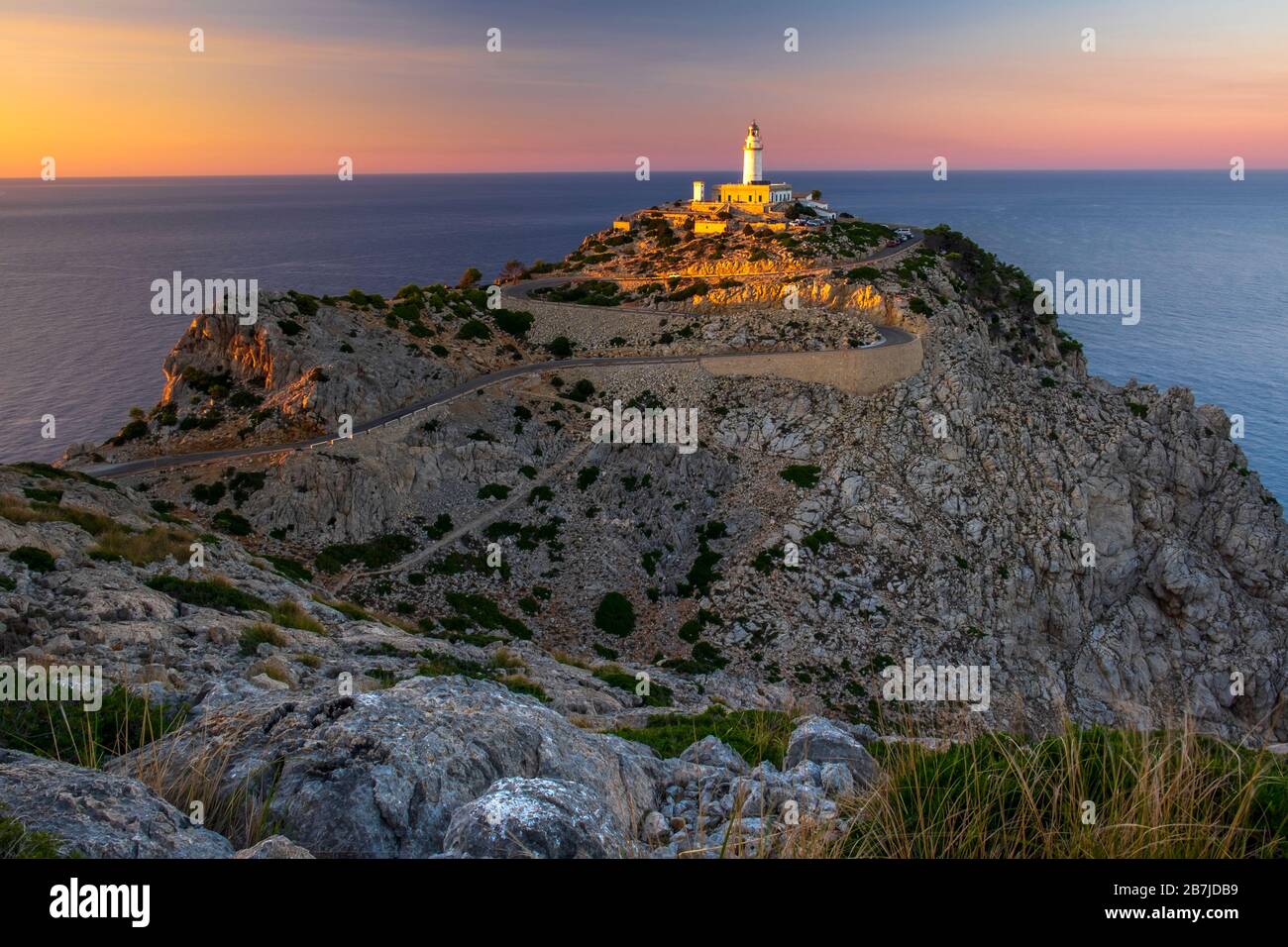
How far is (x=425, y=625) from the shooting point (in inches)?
986

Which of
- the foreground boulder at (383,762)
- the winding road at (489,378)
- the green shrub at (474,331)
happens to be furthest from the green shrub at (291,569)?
the green shrub at (474,331)

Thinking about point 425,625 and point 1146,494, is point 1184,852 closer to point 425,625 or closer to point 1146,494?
point 425,625

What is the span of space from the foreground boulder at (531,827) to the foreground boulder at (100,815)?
1570 millimetres

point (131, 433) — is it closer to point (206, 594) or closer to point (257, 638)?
point (206, 594)

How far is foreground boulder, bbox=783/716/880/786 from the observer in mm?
7414

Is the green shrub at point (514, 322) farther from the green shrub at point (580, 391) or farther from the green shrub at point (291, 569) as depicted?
the green shrub at point (291, 569)

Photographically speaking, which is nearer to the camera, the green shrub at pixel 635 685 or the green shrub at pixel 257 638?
the green shrub at pixel 257 638

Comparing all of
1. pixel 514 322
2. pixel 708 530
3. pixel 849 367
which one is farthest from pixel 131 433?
pixel 849 367

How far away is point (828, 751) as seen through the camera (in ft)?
25.5

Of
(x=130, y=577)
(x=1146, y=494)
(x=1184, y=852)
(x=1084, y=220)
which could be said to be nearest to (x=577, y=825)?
(x=1184, y=852)

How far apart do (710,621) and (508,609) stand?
25.9ft

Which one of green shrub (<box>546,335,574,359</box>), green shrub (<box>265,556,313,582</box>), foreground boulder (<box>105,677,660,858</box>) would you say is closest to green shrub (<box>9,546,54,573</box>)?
green shrub (<box>265,556,313,582</box>)

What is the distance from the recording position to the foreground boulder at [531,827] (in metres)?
4.16

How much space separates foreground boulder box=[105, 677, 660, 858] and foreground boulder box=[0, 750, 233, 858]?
0.47 m
